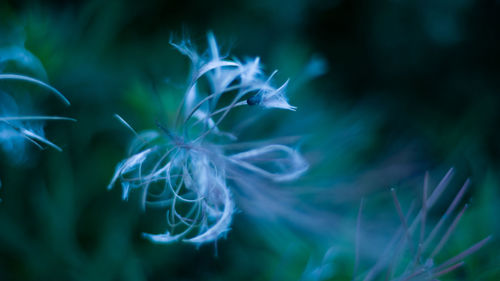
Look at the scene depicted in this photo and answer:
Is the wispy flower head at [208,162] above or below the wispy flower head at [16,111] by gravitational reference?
below

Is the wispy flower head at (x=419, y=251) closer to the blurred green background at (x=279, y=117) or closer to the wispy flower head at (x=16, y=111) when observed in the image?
the blurred green background at (x=279, y=117)

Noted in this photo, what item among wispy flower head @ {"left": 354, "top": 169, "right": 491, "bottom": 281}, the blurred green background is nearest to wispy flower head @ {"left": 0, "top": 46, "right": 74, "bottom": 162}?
the blurred green background

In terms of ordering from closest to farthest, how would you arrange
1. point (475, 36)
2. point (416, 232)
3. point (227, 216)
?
1. point (227, 216)
2. point (416, 232)
3. point (475, 36)

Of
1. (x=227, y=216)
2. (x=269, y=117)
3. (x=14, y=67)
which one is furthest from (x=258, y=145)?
(x=14, y=67)

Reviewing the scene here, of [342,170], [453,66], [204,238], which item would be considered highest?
[453,66]

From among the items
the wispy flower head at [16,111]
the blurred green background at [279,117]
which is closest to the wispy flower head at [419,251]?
the blurred green background at [279,117]

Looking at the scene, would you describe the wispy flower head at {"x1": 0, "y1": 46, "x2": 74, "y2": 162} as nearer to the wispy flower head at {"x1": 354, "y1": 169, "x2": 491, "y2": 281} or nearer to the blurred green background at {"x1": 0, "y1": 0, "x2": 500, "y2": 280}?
the blurred green background at {"x1": 0, "y1": 0, "x2": 500, "y2": 280}

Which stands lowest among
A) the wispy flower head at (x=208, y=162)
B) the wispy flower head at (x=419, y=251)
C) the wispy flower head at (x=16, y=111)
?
the wispy flower head at (x=419, y=251)

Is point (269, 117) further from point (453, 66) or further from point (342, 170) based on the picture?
point (453, 66)

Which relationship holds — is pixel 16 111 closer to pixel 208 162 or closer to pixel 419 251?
pixel 208 162
